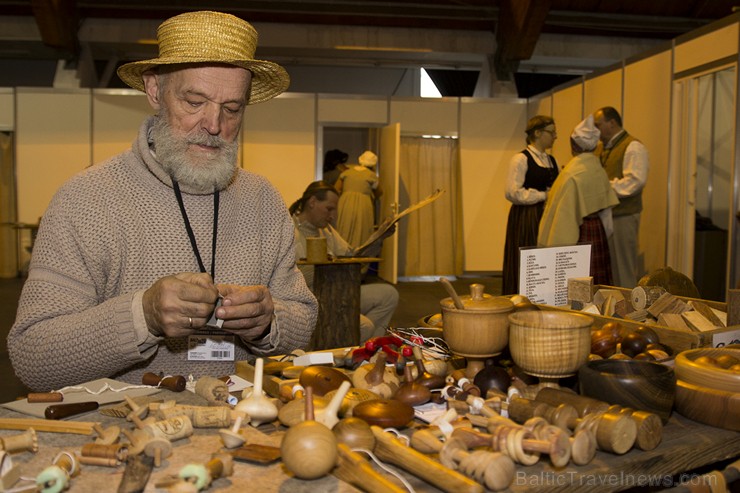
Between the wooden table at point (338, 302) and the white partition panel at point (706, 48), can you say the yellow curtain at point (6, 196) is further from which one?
the white partition panel at point (706, 48)

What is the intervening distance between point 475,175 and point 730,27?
16.4 ft

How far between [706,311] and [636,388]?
82cm

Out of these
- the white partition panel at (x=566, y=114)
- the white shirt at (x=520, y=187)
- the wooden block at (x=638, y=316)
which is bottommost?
the wooden block at (x=638, y=316)

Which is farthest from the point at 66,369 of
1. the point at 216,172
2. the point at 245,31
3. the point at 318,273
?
the point at 318,273

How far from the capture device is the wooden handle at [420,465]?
0.85 metres

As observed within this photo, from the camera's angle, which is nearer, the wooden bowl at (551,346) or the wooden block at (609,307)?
the wooden bowl at (551,346)

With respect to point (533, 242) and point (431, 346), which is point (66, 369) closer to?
point (431, 346)

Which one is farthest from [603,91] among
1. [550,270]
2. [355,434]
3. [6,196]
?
[6,196]

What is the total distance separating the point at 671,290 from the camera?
2.32 m

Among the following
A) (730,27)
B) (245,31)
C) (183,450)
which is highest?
(730,27)

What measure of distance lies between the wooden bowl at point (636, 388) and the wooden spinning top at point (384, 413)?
0.32m

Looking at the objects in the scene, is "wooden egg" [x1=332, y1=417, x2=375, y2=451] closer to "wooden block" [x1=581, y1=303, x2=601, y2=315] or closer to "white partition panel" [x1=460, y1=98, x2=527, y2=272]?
"wooden block" [x1=581, y1=303, x2=601, y2=315]

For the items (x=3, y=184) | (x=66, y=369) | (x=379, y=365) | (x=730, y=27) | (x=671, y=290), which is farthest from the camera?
(x=3, y=184)

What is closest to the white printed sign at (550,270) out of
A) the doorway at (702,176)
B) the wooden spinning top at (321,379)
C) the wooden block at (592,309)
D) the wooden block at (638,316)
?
the wooden block at (592,309)
